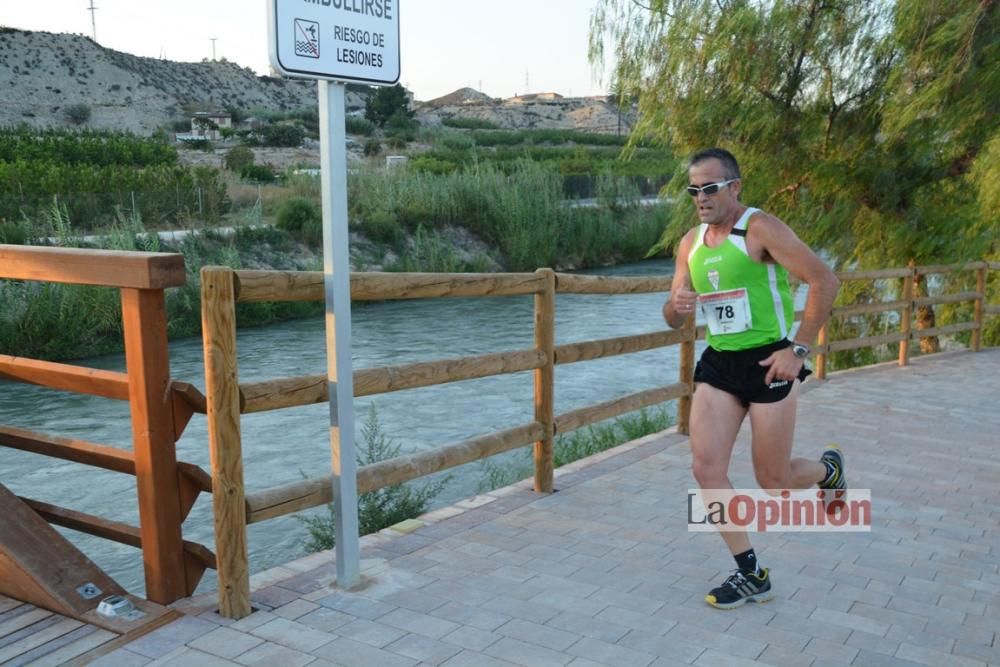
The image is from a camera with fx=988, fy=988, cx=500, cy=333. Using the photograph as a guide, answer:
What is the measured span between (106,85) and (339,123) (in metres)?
84.9

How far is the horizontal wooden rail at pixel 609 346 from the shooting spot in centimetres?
591

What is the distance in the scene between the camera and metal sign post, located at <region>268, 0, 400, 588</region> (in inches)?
148

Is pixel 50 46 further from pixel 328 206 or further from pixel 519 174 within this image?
pixel 328 206

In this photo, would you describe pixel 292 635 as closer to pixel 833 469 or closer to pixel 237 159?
pixel 833 469

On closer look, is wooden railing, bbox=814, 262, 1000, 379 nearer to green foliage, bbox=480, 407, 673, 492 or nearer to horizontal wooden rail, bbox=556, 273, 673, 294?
green foliage, bbox=480, 407, 673, 492

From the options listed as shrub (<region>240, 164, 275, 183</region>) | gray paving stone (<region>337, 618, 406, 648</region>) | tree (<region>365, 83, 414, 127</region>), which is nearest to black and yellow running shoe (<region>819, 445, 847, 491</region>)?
gray paving stone (<region>337, 618, 406, 648</region>)

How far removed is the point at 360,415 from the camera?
478 inches

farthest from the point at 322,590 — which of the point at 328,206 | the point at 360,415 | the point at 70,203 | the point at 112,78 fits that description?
the point at 112,78

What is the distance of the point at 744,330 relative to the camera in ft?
13.4

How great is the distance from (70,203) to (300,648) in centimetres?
2015

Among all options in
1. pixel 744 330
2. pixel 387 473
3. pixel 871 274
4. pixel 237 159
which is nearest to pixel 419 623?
pixel 387 473

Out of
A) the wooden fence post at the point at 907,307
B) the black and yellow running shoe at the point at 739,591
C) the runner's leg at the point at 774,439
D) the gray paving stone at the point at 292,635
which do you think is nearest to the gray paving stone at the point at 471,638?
the gray paving stone at the point at 292,635

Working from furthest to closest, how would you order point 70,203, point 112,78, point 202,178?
point 112,78, point 202,178, point 70,203

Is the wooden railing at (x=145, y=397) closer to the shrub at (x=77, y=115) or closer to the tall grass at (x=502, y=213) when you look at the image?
the tall grass at (x=502, y=213)
